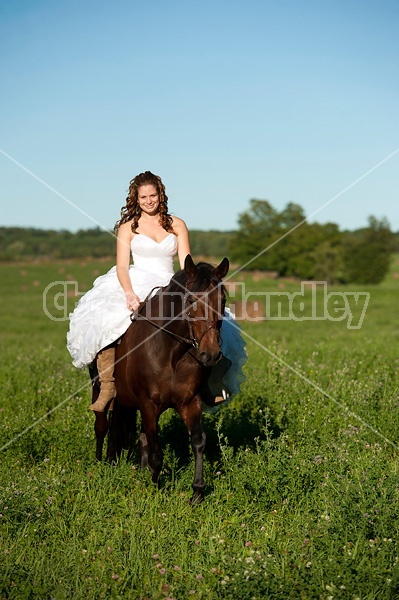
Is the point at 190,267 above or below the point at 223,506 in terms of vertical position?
above

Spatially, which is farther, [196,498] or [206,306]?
[196,498]

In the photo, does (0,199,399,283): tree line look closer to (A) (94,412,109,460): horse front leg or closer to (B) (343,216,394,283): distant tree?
(B) (343,216,394,283): distant tree

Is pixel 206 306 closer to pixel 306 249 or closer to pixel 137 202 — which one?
pixel 137 202

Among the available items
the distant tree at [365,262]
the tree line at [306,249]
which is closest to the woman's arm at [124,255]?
the tree line at [306,249]

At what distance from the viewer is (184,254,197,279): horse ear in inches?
243

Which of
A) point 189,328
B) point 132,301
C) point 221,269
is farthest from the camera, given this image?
point 132,301

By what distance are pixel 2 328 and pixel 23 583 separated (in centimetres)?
3127

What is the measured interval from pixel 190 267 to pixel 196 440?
186 cm

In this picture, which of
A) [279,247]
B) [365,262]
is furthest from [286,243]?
[365,262]

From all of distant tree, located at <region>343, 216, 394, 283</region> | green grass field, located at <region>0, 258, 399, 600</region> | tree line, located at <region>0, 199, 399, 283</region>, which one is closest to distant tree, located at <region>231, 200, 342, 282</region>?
tree line, located at <region>0, 199, 399, 283</region>

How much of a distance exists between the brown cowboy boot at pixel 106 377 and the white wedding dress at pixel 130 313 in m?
0.13

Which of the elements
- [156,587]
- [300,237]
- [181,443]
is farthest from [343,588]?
[300,237]

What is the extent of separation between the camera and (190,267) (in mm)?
6223

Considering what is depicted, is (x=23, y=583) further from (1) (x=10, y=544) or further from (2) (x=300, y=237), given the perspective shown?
(2) (x=300, y=237)
